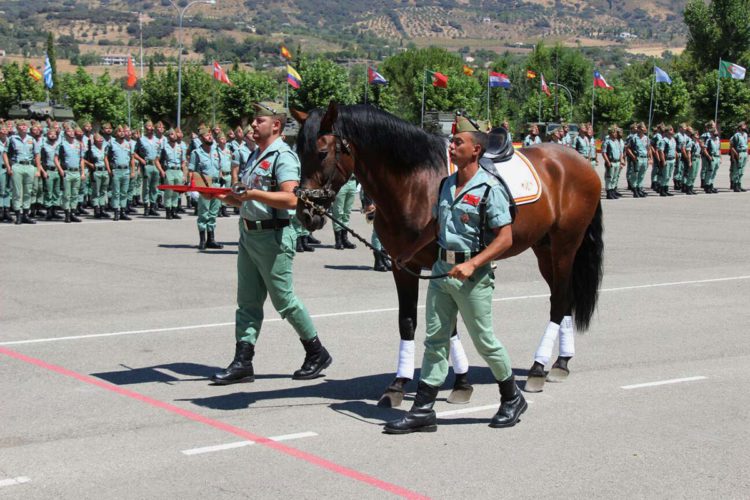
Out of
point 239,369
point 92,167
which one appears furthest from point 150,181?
point 239,369

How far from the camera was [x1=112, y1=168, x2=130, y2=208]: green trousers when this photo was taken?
22047 mm

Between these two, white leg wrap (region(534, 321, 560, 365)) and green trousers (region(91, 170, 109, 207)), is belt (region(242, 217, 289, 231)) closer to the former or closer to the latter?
white leg wrap (region(534, 321, 560, 365))

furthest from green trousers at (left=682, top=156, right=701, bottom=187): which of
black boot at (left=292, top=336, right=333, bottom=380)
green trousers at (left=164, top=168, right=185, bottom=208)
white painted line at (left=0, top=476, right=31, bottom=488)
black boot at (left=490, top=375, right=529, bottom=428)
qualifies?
white painted line at (left=0, top=476, right=31, bottom=488)

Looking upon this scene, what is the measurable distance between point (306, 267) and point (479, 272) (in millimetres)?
8803

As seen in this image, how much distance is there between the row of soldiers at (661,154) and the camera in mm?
28055

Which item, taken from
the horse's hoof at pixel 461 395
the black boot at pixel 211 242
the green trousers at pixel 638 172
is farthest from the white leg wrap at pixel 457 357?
the green trousers at pixel 638 172

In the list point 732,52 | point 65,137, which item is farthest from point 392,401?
point 732,52

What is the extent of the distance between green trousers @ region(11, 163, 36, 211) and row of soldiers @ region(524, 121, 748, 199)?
41.2ft

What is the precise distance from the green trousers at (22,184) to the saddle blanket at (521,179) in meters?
14.9

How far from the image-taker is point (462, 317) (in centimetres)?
658

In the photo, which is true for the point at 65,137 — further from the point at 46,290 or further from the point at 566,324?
the point at 566,324

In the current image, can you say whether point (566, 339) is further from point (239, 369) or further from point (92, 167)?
point (92, 167)

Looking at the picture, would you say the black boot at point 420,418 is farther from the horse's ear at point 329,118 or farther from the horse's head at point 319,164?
the horse's ear at point 329,118

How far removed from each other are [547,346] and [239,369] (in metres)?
2.38
